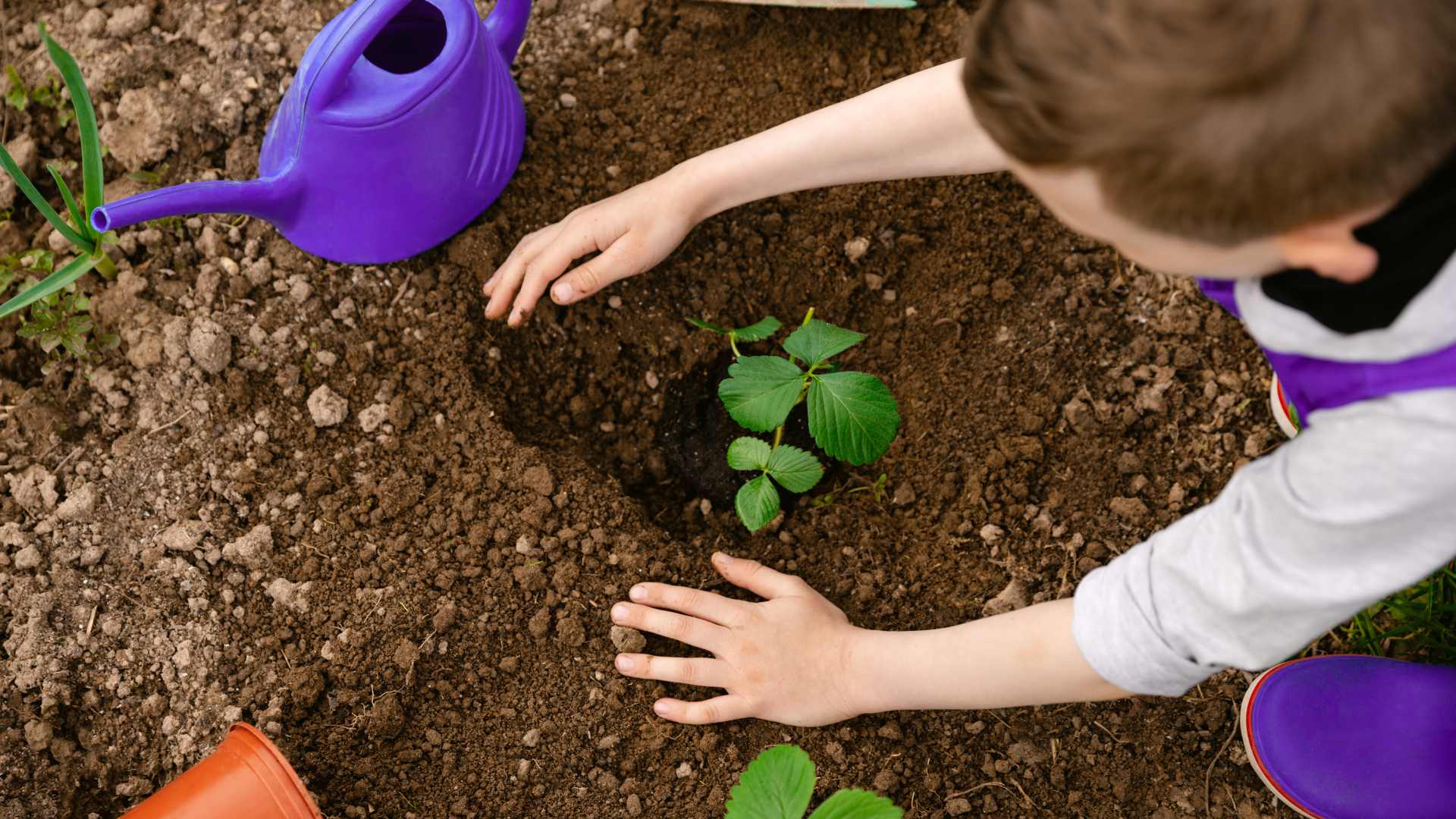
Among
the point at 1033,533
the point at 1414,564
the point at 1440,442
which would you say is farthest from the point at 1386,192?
the point at 1033,533

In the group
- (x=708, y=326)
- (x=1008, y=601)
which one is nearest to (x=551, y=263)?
(x=708, y=326)

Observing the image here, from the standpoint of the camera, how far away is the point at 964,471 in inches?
59.6

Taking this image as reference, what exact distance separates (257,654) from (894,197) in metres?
1.17

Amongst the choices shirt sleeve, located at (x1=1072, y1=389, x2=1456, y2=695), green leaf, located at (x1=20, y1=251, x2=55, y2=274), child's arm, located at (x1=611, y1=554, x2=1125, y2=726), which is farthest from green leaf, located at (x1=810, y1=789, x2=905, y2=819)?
green leaf, located at (x1=20, y1=251, x2=55, y2=274)

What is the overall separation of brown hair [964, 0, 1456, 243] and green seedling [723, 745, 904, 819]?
2.17 feet

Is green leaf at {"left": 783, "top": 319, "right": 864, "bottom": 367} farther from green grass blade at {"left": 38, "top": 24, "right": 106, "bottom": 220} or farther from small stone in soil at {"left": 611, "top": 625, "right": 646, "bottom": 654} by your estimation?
green grass blade at {"left": 38, "top": 24, "right": 106, "bottom": 220}

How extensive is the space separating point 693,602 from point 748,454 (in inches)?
8.5

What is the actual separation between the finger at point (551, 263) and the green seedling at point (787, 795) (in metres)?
0.70

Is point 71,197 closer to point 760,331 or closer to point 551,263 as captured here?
point 551,263

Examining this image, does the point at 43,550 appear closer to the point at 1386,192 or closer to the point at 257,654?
the point at 257,654

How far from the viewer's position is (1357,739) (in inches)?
54.5

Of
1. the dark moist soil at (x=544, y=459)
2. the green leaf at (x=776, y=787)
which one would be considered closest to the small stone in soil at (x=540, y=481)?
the dark moist soil at (x=544, y=459)

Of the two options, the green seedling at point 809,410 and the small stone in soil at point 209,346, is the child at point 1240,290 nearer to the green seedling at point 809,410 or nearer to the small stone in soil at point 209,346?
the green seedling at point 809,410

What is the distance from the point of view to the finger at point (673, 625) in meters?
1.36
